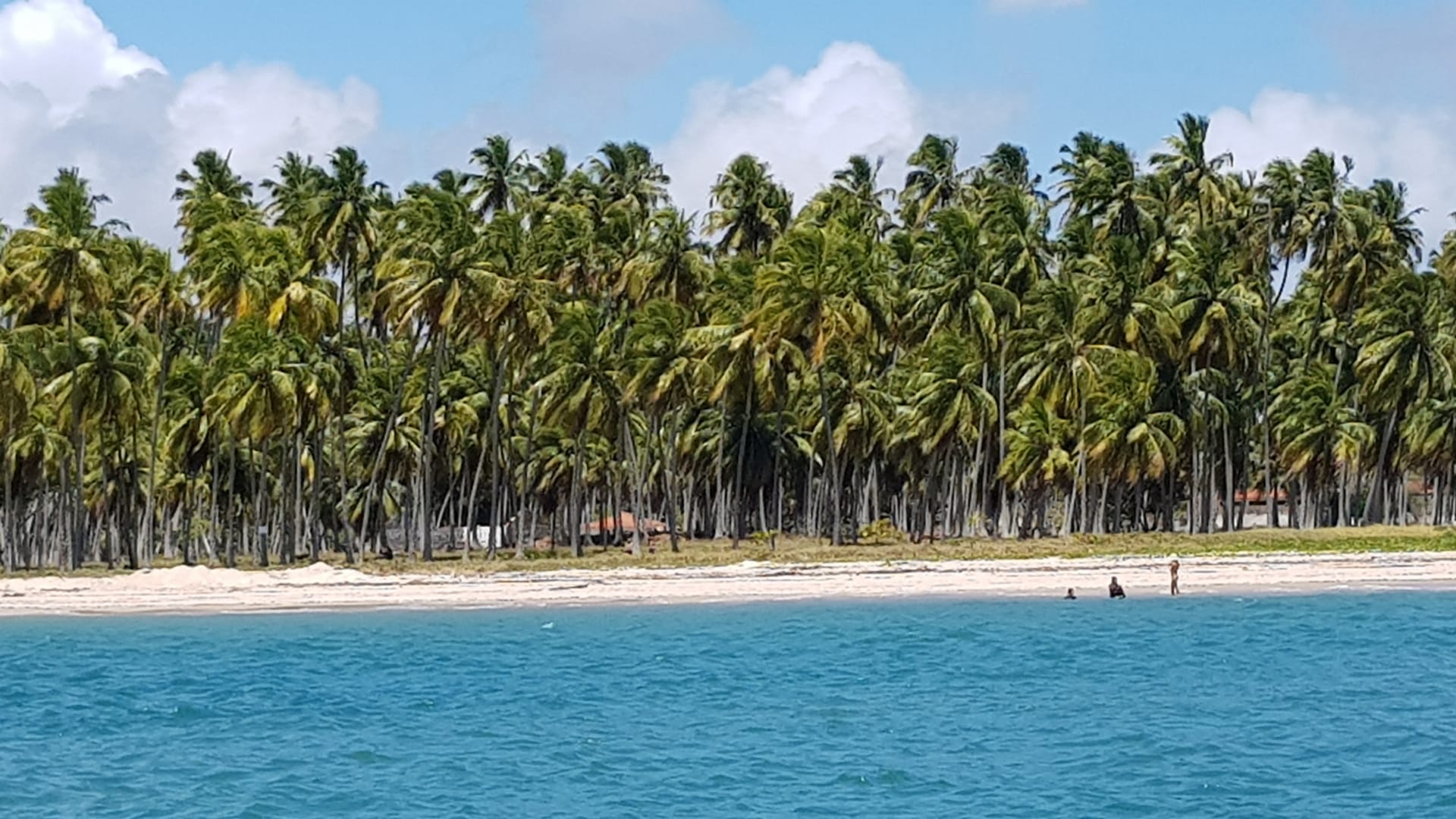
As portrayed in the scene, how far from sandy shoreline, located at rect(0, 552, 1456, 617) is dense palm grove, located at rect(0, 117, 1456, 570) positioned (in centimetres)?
1007

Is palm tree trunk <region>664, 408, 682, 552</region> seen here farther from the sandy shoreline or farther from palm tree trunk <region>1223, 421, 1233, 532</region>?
palm tree trunk <region>1223, 421, 1233, 532</region>

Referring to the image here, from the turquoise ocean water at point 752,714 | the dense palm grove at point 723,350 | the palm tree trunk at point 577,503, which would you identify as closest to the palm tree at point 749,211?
the dense palm grove at point 723,350

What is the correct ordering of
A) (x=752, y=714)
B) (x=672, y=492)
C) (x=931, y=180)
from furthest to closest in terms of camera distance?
(x=931, y=180), (x=672, y=492), (x=752, y=714)

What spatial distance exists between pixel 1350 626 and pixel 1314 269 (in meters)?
50.6

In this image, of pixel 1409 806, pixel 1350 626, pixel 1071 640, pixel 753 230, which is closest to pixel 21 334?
pixel 753 230

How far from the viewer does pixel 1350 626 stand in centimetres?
4550

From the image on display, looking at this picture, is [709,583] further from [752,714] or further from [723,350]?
[752,714]

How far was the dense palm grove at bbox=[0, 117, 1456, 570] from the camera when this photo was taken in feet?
228

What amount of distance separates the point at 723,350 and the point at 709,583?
56.5 feet

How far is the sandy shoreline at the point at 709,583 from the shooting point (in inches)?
2185

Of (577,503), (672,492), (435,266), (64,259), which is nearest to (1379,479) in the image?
(672,492)

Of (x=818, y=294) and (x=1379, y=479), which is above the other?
(x=818, y=294)

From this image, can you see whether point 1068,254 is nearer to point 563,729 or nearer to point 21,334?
point 21,334

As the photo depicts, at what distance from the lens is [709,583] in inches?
2346
